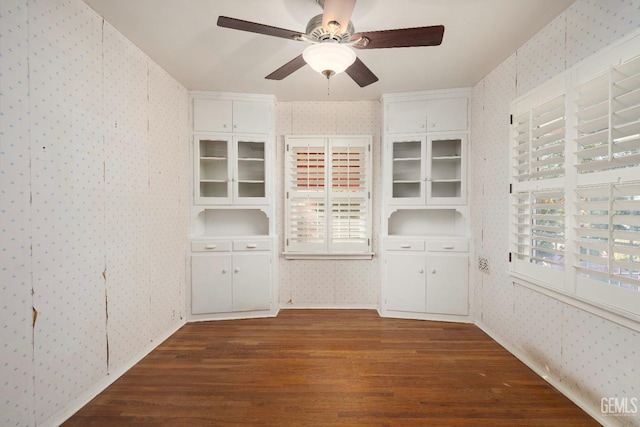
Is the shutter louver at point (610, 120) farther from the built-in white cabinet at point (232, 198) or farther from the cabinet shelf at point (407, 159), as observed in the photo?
the built-in white cabinet at point (232, 198)

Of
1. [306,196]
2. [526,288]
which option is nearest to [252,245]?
[306,196]

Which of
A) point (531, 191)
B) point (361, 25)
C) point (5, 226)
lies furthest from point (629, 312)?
point (5, 226)

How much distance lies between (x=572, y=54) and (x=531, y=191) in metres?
0.90

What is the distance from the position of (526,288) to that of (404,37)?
206 cm

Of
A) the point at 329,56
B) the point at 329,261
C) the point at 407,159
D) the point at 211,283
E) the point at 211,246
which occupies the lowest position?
the point at 211,283

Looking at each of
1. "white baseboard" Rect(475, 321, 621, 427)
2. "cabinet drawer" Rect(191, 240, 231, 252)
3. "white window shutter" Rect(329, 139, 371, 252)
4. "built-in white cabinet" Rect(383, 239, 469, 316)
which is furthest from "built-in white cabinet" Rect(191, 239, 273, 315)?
"white baseboard" Rect(475, 321, 621, 427)

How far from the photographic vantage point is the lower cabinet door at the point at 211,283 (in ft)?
9.96

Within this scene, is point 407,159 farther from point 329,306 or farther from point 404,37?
point 329,306

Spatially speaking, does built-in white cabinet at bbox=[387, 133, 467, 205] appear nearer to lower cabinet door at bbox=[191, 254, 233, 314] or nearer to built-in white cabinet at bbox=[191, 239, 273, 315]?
built-in white cabinet at bbox=[191, 239, 273, 315]

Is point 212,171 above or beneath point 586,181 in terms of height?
above

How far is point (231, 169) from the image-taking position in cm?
316

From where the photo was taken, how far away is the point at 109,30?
2000 millimetres

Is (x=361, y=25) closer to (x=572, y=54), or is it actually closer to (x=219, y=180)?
(x=572, y=54)

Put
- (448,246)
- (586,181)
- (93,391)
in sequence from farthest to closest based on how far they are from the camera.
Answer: (448,246), (93,391), (586,181)
